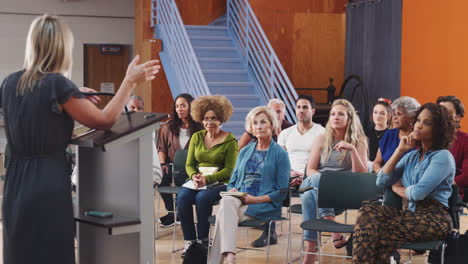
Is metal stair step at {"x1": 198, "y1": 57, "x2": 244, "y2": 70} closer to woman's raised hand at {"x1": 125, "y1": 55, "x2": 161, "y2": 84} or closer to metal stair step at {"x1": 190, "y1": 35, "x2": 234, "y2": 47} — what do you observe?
metal stair step at {"x1": 190, "y1": 35, "x2": 234, "y2": 47}

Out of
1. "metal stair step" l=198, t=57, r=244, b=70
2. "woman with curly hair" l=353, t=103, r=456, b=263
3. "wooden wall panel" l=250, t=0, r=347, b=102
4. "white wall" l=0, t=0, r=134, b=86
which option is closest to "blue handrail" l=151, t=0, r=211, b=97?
"metal stair step" l=198, t=57, r=244, b=70

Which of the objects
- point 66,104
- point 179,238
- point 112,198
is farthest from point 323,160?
point 66,104

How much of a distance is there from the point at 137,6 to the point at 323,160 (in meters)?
7.37

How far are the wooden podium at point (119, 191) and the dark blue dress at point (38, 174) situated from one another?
14 centimetres

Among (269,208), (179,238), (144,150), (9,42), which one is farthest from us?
(9,42)

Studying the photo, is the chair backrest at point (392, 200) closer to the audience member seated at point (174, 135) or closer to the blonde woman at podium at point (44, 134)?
the blonde woman at podium at point (44, 134)

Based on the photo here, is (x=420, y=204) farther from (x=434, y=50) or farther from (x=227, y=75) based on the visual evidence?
(x=227, y=75)

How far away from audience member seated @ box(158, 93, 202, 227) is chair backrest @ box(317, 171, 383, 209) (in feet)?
7.27

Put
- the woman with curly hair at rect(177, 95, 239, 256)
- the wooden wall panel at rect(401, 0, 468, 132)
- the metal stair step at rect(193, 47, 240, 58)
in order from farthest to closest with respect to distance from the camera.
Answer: the metal stair step at rect(193, 47, 240, 58), the wooden wall panel at rect(401, 0, 468, 132), the woman with curly hair at rect(177, 95, 239, 256)

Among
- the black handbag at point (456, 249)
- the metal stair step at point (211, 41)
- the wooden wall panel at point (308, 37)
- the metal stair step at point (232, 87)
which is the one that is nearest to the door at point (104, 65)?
the metal stair step at point (211, 41)

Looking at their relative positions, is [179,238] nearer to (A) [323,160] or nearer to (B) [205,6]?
(A) [323,160]

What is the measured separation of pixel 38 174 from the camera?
2.92m

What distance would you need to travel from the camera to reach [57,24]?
287 cm

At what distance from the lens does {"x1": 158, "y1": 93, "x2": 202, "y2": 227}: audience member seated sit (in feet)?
22.7
